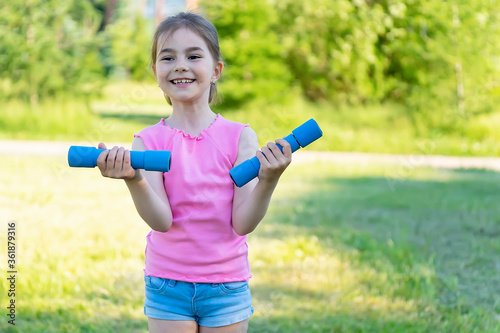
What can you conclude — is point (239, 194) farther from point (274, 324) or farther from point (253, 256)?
point (253, 256)

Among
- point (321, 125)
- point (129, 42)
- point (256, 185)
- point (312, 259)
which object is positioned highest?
point (129, 42)

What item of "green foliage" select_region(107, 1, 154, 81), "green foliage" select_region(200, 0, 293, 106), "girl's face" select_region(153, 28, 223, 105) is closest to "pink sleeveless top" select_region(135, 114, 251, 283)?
"girl's face" select_region(153, 28, 223, 105)

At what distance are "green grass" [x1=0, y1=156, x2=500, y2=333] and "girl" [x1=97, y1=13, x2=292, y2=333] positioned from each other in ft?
4.54

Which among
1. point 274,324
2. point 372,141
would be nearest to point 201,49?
point 274,324

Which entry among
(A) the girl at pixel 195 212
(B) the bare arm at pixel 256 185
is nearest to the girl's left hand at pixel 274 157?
(B) the bare arm at pixel 256 185

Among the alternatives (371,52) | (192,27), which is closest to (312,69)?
(371,52)

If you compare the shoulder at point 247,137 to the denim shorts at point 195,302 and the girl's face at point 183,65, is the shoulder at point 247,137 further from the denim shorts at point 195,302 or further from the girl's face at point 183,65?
the denim shorts at point 195,302

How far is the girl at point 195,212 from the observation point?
7.18 feet

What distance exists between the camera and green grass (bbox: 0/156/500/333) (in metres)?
3.67

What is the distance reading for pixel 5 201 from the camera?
659 cm

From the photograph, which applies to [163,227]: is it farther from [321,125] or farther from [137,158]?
[321,125]

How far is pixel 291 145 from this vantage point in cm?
199

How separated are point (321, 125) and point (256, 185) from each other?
1113 cm

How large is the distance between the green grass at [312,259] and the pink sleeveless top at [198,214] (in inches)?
56.5
